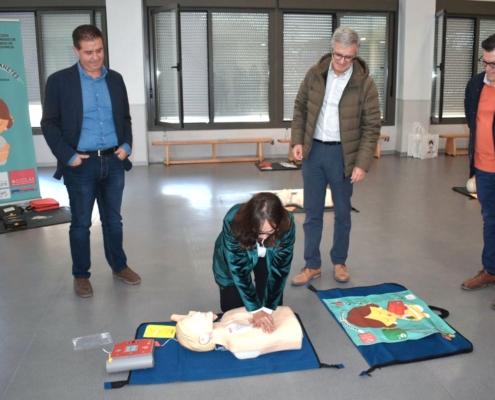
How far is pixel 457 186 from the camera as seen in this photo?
571 centimetres

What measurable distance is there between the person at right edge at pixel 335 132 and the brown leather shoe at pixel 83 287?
122 centimetres

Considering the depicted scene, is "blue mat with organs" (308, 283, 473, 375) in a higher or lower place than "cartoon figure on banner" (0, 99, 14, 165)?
lower

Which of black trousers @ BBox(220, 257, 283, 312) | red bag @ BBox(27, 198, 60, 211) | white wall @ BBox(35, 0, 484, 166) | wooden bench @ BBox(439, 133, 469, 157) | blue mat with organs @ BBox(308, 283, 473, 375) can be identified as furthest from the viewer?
wooden bench @ BBox(439, 133, 469, 157)

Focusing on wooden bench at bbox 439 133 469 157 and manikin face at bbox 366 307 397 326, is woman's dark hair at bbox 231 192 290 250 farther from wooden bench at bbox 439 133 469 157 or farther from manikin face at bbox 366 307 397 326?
wooden bench at bbox 439 133 469 157

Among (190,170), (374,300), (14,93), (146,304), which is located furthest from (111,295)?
(190,170)

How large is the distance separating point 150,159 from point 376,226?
168 inches

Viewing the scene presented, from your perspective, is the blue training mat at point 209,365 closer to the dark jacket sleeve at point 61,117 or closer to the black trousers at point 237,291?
the black trousers at point 237,291

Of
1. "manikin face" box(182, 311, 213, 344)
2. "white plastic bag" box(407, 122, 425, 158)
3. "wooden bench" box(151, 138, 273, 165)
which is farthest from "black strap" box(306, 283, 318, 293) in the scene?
"white plastic bag" box(407, 122, 425, 158)

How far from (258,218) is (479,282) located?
175 centimetres

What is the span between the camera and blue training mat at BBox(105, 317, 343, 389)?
2.18 metres

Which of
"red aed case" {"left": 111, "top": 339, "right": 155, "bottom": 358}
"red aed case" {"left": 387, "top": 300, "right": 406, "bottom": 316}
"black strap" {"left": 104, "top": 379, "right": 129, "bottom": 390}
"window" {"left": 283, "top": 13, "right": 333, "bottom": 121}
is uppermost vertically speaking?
"window" {"left": 283, "top": 13, "right": 333, "bottom": 121}

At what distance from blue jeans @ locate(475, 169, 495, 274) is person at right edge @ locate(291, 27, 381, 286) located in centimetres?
65

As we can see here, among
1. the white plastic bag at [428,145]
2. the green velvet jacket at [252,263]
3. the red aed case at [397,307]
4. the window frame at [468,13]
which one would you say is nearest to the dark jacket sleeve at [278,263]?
the green velvet jacket at [252,263]

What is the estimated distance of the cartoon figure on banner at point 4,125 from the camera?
184 inches
